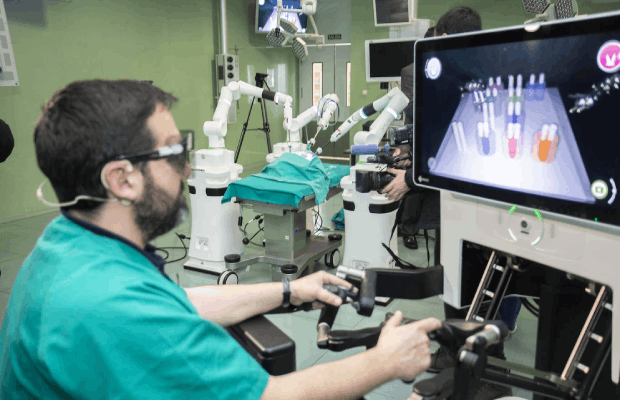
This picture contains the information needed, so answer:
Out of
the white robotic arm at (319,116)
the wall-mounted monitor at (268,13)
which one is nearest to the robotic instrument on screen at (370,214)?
the white robotic arm at (319,116)

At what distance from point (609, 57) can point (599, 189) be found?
24cm

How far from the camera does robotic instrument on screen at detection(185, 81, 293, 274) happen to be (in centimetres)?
328

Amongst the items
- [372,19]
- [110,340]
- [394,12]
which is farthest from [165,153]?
[372,19]

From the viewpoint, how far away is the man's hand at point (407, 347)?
2.90 ft

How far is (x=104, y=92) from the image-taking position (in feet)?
2.81

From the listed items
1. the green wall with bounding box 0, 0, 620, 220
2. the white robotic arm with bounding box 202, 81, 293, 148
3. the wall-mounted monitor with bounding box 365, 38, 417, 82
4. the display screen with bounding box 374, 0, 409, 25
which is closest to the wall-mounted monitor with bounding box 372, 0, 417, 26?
the display screen with bounding box 374, 0, 409, 25

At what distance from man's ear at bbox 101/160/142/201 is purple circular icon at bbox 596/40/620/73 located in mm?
869

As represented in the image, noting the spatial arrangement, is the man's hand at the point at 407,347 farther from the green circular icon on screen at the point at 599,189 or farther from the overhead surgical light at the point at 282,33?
the overhead surgical light at the point at 282,33

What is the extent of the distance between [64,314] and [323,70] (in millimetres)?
8100

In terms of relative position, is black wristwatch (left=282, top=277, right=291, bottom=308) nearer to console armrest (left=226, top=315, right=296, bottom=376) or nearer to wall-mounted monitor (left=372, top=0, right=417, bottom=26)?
console armrest (left=226, top=315, right=296, bottom=376)

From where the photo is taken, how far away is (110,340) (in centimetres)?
72

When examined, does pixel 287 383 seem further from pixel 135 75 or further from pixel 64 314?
pixel 135 75

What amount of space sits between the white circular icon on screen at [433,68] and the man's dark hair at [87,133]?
27.8 inches

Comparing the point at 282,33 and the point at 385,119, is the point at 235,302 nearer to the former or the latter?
the point at 385,119
